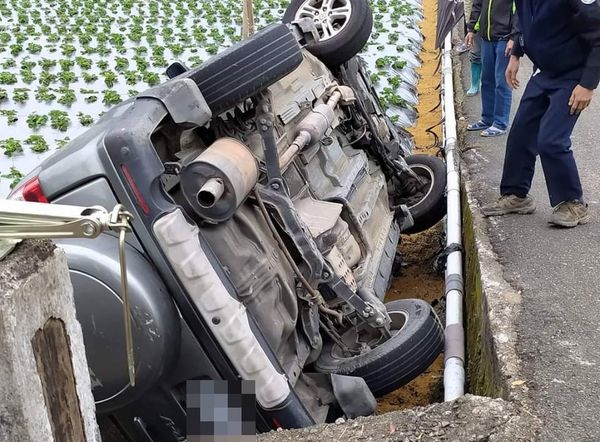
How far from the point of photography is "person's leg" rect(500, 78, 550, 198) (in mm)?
4117

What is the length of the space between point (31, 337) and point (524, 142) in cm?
334

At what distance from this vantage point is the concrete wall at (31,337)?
1.56 metres

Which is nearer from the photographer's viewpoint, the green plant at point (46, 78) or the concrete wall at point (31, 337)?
the concrete wall at point (31, 337)

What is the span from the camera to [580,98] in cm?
376

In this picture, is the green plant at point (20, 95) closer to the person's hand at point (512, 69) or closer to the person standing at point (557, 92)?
the person's hand at point (512, 69)

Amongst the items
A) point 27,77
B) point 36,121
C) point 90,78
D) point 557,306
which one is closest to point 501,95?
point 557,306

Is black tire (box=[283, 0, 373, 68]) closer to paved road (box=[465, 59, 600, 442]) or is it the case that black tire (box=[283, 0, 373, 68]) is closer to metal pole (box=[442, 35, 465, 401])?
metal pole (box=[442, 35, 465, 401])

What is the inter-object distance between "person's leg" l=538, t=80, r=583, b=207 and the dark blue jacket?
0.11 metres

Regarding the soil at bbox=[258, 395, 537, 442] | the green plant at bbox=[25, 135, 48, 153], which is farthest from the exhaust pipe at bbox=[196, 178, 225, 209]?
the green plant at bbox=[25, 135, 48, 153]

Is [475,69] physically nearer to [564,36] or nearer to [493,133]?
[493,133]

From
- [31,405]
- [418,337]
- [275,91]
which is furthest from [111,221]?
[275,91]

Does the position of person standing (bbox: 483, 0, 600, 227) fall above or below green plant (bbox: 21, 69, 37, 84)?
above

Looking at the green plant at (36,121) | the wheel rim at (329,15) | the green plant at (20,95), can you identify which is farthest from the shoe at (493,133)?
the green plant at (20,95)

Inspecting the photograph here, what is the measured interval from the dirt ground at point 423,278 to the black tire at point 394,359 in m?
0.64
